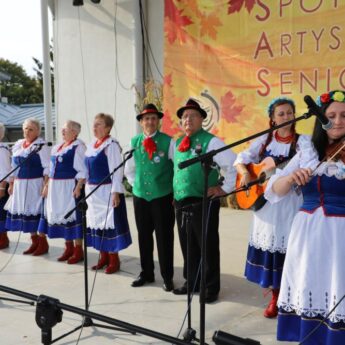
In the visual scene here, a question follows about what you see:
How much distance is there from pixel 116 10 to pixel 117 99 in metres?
1.88

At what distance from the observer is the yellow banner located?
266 inches

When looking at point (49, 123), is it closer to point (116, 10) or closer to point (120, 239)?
point (116, 10)

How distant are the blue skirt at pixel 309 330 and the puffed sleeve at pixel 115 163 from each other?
2.32 meters

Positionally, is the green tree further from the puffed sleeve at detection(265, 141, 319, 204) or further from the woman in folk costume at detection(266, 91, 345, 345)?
the woman in folk costume at detection(266, 91, 345, 345)

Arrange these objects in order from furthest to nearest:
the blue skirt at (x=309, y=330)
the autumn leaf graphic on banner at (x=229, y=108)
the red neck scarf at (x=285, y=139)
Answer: the autumn leaf graphic on banner at (x=229, y=108) < the red neck scarf at (x=285, y=139) < the blue skirt at (x=309, y=330)

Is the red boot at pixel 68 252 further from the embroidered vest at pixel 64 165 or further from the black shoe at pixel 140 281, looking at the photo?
the black shoe at pixel 140 281

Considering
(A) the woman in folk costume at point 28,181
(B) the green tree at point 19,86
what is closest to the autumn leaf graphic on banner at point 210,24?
(A) the woman in folk costume at point 28,181

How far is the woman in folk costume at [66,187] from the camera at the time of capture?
4.89 m

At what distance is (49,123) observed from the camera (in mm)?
10977

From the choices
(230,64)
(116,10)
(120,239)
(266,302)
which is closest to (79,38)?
(116,10)

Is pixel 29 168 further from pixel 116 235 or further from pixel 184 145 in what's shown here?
pixel 184 145

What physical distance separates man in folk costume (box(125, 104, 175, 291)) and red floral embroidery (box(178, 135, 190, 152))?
314 mm

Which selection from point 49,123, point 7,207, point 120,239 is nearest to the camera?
point 120,239

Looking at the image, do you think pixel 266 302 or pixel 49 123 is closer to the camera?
pixel 266 302
